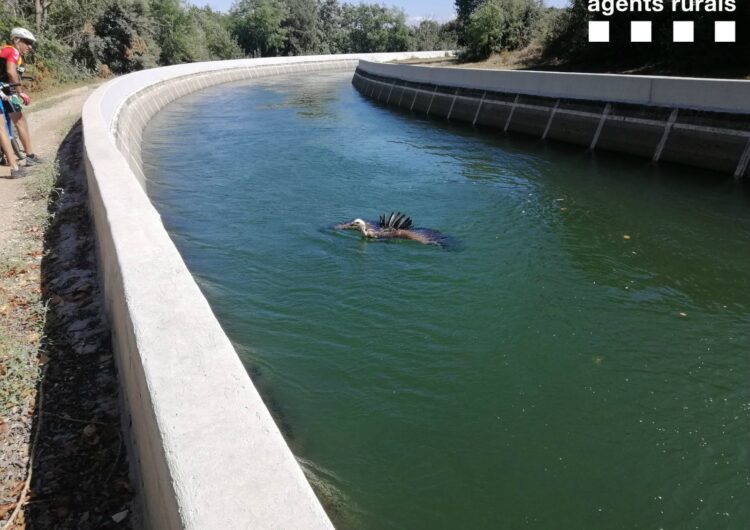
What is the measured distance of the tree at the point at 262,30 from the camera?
81.6 meters

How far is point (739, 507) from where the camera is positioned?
5191 mm

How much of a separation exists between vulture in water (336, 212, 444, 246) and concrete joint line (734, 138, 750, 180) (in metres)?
9.68

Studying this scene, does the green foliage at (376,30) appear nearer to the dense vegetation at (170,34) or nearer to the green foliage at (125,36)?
the dense vegetation at (170,34)

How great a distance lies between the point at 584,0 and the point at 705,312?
31.5m

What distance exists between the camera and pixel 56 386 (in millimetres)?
5062

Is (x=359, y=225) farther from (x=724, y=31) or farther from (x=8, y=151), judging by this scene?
(x=724, y=31)

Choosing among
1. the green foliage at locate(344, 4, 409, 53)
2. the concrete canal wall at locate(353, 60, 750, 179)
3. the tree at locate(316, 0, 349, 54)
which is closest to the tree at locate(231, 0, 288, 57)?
the tree at locate(316, 0, 349, 54)

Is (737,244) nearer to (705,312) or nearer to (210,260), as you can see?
(705,312)

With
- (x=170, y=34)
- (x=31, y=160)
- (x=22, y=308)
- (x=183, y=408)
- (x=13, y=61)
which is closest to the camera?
(x=183, y=408)

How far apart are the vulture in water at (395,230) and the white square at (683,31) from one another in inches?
791

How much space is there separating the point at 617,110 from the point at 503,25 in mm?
32019

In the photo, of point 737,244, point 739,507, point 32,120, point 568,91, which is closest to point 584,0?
point 568,91

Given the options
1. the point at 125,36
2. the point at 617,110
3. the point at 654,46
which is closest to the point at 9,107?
the point at 617,110

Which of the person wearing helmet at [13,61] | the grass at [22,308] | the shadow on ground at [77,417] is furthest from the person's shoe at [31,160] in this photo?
the shadow on ground at [77,417]
